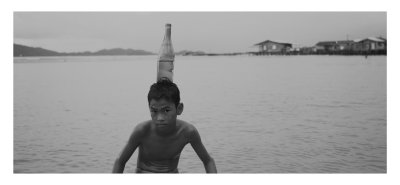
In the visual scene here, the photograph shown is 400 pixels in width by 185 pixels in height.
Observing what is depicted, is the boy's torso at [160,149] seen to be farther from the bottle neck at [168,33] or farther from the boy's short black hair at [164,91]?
the bottle neck at [168,33]

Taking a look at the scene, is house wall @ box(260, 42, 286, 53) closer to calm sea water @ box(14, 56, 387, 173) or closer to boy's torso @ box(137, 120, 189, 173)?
calm sea water @ box(14, 56, 387, 173)

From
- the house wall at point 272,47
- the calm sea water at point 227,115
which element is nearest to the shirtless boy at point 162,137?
the calm sea water at point 227,115

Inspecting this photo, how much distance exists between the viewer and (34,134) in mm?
6992

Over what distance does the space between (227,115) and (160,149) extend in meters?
4.85

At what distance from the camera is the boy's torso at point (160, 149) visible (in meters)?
3.84

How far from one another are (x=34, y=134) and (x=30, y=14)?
1724 millimetres

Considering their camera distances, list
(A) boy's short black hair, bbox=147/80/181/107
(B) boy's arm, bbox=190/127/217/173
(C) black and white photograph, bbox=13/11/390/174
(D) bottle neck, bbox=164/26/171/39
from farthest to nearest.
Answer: (C) black and white photograph, bbox=13/11/390/174
(D) bottle neck, bbox=164/26/171/39
(B) boy's arm, bbox=190/127/217/173
(A) boy's short black hair, bbox=147/80/181/107

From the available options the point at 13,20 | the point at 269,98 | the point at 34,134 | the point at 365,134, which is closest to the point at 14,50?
the point at 13,20

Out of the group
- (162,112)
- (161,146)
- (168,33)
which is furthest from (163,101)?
(168,33)

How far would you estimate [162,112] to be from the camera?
372 centimetres

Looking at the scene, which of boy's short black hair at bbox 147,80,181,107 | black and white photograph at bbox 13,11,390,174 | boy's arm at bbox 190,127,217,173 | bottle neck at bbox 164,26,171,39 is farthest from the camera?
black and white photograph at bbox 13,11,390,174

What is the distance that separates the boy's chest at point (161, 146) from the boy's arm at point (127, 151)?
0.27ft

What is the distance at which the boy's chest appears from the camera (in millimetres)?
3850

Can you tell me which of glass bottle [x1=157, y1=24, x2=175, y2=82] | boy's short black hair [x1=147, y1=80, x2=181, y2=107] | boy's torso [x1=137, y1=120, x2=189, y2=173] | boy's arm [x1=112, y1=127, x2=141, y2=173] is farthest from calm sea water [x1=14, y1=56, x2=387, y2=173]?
boy's short black hair [x1=147, y1=80, x2=181, y2=107]
